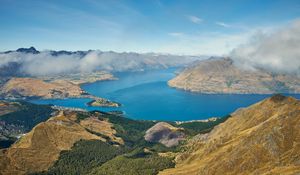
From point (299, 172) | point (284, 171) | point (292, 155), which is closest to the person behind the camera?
point (299, 172)

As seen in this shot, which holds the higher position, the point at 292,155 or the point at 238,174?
the point at 292,155

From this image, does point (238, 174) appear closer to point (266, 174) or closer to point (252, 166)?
point (252, 166)

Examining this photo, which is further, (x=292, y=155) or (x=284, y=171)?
(x=292, y=155)

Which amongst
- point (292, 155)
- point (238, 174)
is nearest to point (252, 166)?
point (238, 174)

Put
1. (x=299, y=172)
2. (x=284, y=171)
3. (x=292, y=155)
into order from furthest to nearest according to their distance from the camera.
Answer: (x=292, y=155) < (x=284, y=171) < (x=299, y=172)

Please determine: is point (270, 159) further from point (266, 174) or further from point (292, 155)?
point (266, 174)

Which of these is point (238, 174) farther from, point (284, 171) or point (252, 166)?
point (284, 171)

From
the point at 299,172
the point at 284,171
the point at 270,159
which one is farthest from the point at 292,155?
the point at 299,172

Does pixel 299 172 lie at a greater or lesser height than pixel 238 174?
greater

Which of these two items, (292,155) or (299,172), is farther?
(292,155)
